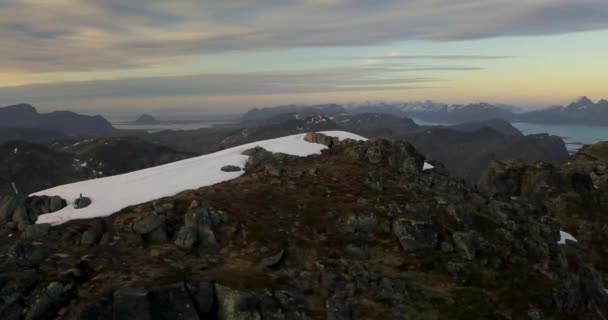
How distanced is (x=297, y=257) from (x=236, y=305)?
27.2 feet

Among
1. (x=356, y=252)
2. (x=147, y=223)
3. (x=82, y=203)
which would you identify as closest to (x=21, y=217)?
(x=82, y=203)

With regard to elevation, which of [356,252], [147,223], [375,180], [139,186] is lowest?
[356,252]

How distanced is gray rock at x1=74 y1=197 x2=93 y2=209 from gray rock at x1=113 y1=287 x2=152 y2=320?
18.3 metres

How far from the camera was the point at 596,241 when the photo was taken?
299 ft

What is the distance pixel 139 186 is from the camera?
164ft

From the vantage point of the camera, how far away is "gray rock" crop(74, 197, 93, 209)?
144ft

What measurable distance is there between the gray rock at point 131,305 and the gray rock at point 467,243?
2640cm

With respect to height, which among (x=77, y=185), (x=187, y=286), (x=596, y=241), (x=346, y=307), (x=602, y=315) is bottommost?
(x=596, y=241)

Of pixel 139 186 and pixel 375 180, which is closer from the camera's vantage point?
pixel 139 186

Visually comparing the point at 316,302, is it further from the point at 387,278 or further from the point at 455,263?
the point at 455,263

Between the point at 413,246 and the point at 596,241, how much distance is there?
234 feet

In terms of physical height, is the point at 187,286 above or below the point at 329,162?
below

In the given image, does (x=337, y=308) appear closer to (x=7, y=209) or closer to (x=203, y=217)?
(x=203, y=217)

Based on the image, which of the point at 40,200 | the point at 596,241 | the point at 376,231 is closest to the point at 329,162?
the point at 376,231
